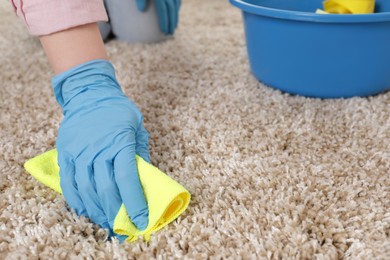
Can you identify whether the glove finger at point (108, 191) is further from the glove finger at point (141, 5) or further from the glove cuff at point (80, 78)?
the glove finger at point (141, 5)

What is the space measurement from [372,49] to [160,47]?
1.82ft

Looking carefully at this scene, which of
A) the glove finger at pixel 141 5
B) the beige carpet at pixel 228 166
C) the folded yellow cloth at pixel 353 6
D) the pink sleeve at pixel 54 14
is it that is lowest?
the beige carpet at pixel 228 166

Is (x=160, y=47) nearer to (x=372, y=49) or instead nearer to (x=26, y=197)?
(x=372, y=49)

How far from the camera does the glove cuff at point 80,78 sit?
0.60 metres

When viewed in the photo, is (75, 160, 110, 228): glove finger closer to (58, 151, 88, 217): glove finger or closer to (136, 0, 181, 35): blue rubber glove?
(58, 151, 88, 217): glove finger

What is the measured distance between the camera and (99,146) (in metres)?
0.54

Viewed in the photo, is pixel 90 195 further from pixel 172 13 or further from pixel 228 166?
pixel 172 13

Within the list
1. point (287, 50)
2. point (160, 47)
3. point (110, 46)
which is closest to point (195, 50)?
point (160, 47)

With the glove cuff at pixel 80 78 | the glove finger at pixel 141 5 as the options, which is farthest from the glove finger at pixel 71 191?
the glove finger at pixel 141 5

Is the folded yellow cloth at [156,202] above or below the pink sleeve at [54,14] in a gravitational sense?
below

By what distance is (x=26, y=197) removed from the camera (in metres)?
0.58

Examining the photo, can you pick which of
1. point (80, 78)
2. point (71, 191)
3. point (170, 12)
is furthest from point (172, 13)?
point (71, 191)

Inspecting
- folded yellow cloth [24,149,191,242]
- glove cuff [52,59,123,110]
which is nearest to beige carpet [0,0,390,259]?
folded yellow cloth [24,149,191,242]

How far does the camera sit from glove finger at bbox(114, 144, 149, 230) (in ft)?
1.65
